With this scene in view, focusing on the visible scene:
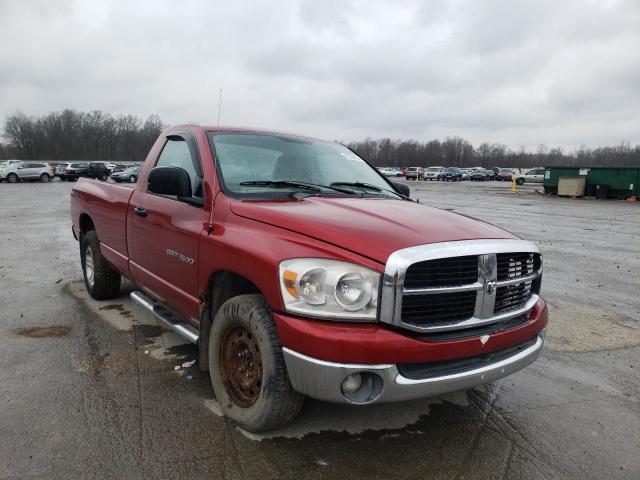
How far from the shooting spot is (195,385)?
3.61 m

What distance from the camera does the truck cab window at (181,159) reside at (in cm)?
358

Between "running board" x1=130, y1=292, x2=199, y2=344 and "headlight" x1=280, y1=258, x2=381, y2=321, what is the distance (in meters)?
1.21

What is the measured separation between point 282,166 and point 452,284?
181cm

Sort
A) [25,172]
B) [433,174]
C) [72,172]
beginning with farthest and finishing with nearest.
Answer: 1. [433,174]
2. [72,172]
3. [25,172]

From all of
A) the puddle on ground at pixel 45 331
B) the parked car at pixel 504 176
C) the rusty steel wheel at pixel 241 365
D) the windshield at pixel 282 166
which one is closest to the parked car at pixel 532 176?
the parked car at pixel 504 176

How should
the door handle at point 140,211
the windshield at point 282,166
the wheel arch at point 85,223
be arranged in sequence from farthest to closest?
1. the wheel arch at point 85,223
2. the door handle at point 140,211
3. the windshield at point 282,166

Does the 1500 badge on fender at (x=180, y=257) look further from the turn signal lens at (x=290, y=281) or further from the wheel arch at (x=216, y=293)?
the turn signal lens at (x=290, y=281)

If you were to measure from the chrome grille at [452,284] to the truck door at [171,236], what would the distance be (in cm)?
146

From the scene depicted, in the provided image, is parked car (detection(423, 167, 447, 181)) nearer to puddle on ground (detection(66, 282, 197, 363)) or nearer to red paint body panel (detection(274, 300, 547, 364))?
puddle on ground (detection(66, 282, 197, 363))

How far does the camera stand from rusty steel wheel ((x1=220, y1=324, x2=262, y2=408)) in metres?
2.87

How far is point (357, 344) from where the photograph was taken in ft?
7.89

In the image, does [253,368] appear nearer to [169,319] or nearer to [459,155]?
[169,319]

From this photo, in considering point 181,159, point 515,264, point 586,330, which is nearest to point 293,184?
point 181,159

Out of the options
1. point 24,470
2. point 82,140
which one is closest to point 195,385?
point 24,470
